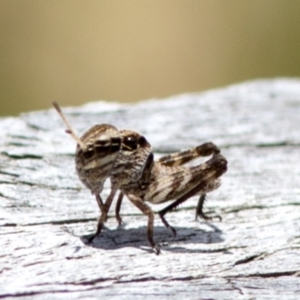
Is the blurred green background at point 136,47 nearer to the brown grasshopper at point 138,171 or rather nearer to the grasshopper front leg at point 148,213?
the brown grasshopper at point 138,171

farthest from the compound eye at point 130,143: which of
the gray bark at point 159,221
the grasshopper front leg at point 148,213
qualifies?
the gray bark at point 159,221

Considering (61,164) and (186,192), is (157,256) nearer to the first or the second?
(186,192)

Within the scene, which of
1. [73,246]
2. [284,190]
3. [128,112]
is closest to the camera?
[73,246]

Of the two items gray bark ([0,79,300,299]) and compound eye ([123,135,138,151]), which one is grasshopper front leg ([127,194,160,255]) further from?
compound eye ([123,135,138,151])

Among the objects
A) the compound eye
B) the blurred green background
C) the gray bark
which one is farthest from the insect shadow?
the blurred green background

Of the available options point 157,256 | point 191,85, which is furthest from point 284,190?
point 191,85

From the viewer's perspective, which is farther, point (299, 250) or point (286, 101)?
point (286, 101)

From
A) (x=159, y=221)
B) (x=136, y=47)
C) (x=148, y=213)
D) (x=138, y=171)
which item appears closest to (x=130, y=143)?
(x=138, y=171)
